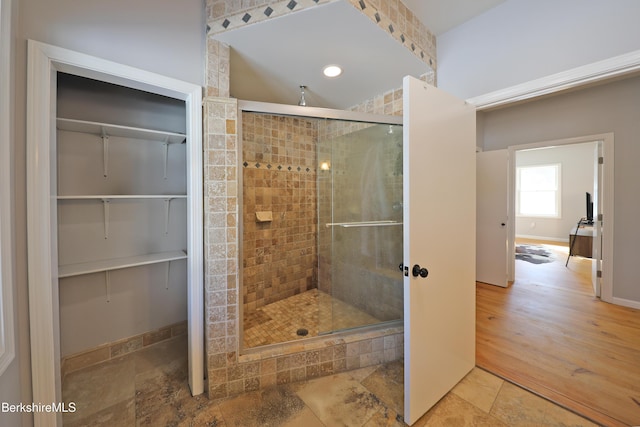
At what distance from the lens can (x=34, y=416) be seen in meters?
1.14

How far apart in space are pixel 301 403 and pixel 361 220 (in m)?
1.45

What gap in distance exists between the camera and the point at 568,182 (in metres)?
6.11

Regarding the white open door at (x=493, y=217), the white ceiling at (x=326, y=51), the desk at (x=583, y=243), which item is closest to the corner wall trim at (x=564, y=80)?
the white ceiling at (x=326, y=51)

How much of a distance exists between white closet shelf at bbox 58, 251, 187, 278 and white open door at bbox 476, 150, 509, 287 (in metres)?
3.81

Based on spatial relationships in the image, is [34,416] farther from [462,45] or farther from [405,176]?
[462,45]

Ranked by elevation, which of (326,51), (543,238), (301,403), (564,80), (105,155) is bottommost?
(301,403)

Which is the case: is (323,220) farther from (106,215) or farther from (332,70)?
(106,215)

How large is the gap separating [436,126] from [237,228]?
133 cm

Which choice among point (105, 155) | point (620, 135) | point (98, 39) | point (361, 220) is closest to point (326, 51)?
point (98, 39)

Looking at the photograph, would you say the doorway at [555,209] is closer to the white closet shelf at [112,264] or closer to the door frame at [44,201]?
the white closet shelf at [112,264]

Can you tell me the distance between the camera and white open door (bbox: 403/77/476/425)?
1.28 m

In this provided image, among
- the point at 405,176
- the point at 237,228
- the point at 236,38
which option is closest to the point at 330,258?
the point at 237,228

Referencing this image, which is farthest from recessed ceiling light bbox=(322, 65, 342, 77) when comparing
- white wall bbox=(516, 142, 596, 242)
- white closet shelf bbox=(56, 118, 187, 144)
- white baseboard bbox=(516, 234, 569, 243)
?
white baseboard bbox=(516, 234, 569, 243)

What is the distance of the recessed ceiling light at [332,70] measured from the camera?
1863 mm
